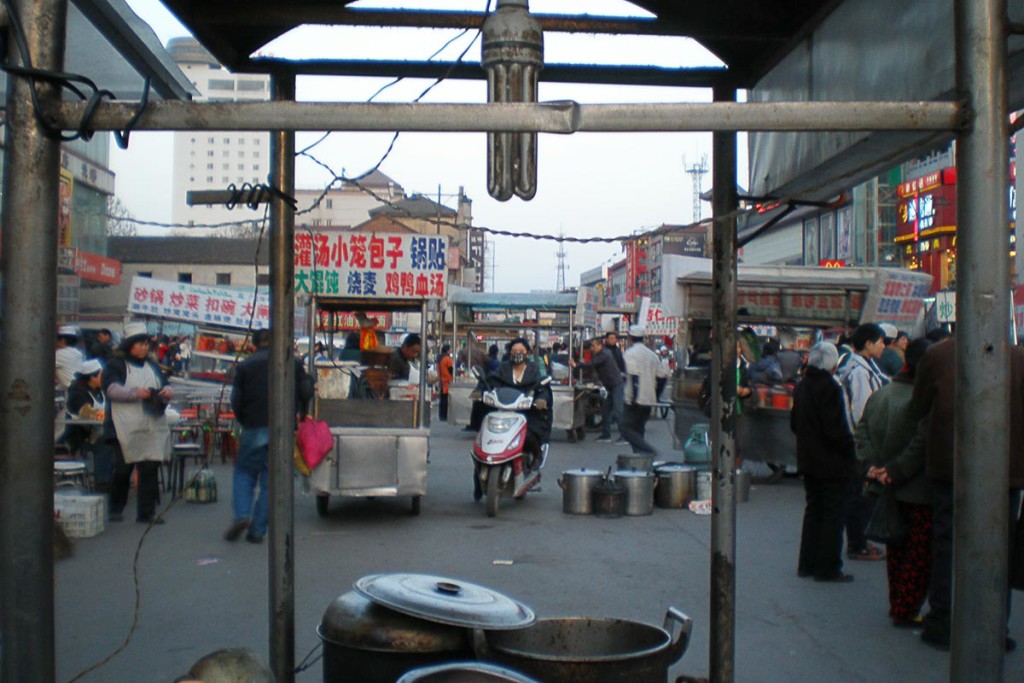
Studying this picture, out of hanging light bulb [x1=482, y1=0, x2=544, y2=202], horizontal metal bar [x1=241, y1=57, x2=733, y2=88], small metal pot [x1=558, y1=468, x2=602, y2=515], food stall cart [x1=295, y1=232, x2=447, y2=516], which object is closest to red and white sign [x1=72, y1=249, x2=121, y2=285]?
food stall cart [x1=295, y1=232, x2=447, y2=516]

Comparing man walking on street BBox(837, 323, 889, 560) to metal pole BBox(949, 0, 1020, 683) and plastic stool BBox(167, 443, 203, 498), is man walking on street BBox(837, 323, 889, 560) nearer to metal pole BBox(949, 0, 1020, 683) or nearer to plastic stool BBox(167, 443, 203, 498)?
metal pole BBox(949, 0, 1020, 683)

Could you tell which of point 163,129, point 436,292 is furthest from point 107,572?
point 163,129

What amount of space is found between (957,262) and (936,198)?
44945 millimetres

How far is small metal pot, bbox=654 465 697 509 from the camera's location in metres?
12.4

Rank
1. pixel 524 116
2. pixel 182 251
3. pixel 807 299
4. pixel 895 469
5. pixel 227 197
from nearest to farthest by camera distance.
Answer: pixel 524 116 → pixel 227 197 → pixel 895 469 → pixel 807 299 → pixel 182 251

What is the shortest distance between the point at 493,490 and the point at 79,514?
13.4ft

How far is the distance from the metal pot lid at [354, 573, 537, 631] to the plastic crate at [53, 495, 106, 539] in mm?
6886

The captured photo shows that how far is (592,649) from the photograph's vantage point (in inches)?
183

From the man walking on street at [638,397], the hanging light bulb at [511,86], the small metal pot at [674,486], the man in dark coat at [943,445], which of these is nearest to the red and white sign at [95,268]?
the man walking on street at [638,397]

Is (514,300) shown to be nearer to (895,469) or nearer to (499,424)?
(499,424)

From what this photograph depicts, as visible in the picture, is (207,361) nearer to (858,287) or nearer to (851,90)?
(858,287)

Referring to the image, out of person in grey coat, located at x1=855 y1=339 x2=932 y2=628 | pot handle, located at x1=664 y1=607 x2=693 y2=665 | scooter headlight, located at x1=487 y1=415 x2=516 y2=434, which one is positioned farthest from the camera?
scooter headlight, located at x1=487 y1=415 x2=516 y2=434

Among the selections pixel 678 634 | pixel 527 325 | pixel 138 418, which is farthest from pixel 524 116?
pixel 527 325

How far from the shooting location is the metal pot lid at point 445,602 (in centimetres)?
390
